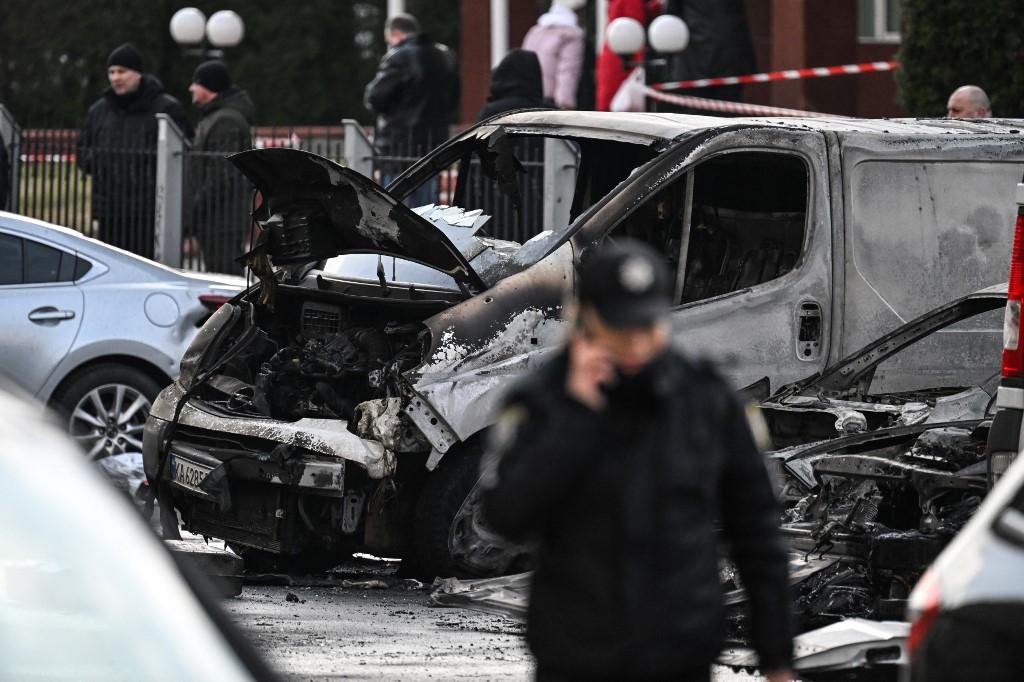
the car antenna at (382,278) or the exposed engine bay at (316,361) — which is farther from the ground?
the car antenna at (382,278)

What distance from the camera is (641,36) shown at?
2044 centimetres

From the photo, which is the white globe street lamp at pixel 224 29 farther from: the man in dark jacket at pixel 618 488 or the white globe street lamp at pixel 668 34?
the man in dark jacket at pixel 618 488

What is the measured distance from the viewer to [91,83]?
127 ft

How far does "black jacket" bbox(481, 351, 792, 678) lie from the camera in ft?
12.8

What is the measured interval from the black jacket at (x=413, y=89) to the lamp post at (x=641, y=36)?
274cm

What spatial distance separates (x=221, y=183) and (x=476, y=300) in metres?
9.83

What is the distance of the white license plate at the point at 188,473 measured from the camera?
27.8 feet

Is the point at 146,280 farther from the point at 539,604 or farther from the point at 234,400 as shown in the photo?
the point at 539,604

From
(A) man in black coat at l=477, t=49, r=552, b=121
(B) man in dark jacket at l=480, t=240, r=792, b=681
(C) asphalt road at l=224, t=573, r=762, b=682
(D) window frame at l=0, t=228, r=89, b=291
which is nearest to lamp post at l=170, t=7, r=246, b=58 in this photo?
(A) man in black coat at l=477, t=49, r=552, b=121

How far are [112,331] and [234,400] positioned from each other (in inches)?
102

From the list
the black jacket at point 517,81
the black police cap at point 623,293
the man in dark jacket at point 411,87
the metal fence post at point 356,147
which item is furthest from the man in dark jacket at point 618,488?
the man in dark jacket at point 411,87

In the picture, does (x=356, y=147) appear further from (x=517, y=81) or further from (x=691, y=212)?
(x=691, y=212)

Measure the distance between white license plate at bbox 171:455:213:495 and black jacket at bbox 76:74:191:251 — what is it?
30.9ft

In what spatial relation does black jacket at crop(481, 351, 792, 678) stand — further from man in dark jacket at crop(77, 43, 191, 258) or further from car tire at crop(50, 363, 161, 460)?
man in dark jacket at crop(77, 43, 191, 258)
